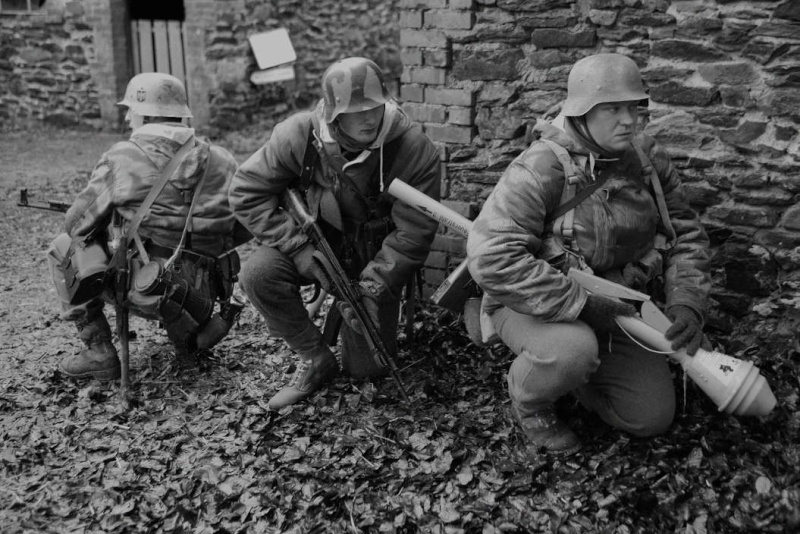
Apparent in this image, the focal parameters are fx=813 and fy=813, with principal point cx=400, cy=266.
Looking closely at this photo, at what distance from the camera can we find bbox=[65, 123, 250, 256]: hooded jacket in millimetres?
4492

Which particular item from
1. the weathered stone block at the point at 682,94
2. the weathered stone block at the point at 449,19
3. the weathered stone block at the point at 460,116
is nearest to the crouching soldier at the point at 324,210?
the weathered stone block at the point at 460,116

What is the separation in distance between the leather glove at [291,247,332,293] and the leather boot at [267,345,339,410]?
423mm

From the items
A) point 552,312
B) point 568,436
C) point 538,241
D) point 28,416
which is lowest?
point 28,416

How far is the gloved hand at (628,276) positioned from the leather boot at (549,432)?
641 millimetres

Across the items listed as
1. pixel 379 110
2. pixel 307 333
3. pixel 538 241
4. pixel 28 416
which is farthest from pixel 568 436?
pixel 28 416

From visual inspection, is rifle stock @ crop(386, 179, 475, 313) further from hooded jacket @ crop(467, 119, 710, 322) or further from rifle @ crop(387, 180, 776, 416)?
rifle @ crop(387, 180, 776, 416)

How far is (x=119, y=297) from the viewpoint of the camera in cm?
453

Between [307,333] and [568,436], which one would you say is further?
[307,333]

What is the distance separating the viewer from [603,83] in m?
3.41

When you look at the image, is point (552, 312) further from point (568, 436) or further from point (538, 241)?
point (568, 436)

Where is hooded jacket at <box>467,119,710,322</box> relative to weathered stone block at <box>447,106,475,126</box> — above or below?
below

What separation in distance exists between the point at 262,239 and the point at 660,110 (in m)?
2.22

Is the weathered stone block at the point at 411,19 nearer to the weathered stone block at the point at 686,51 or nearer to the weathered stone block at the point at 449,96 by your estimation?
the weathered stone block at the point at 449,96

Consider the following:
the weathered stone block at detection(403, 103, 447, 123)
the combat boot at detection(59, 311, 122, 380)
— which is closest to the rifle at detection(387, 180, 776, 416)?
the weathered stone block at detection(403, 103, 447, 123)
